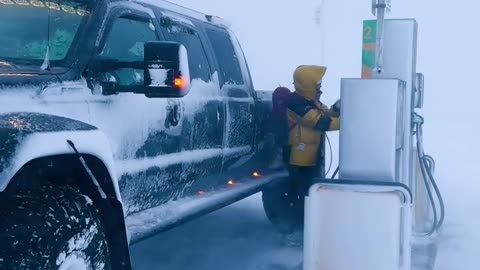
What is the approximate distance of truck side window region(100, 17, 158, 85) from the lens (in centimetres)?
393

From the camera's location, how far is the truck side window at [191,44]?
187 inches

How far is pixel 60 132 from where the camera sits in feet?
9.43

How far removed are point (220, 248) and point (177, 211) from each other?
1.79 m

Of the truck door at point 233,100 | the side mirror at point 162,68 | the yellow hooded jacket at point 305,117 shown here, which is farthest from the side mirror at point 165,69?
the yellow hooded jacket at point 305,117

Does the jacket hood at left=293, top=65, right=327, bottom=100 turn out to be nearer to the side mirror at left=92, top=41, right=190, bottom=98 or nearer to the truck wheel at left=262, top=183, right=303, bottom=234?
the truck wheel at left=262, top=183, right=303, bottom=234

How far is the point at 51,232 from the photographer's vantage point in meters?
2.76

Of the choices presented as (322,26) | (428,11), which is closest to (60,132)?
(322,26)

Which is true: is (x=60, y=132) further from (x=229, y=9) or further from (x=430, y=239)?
(x=229, y=9)

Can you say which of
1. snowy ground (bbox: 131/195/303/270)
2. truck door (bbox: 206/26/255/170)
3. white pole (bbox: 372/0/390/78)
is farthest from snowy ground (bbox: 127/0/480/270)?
white pole (bbox: 372/0/390/78)

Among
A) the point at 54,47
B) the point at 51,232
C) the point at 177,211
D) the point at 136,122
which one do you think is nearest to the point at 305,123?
the point at 177,211

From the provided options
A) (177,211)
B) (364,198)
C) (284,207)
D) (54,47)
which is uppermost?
(54,47)

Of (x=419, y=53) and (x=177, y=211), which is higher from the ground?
(x=419, y=53)

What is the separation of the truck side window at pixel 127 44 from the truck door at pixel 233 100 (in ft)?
3.71

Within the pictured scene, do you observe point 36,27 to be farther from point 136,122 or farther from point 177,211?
point 177,211
